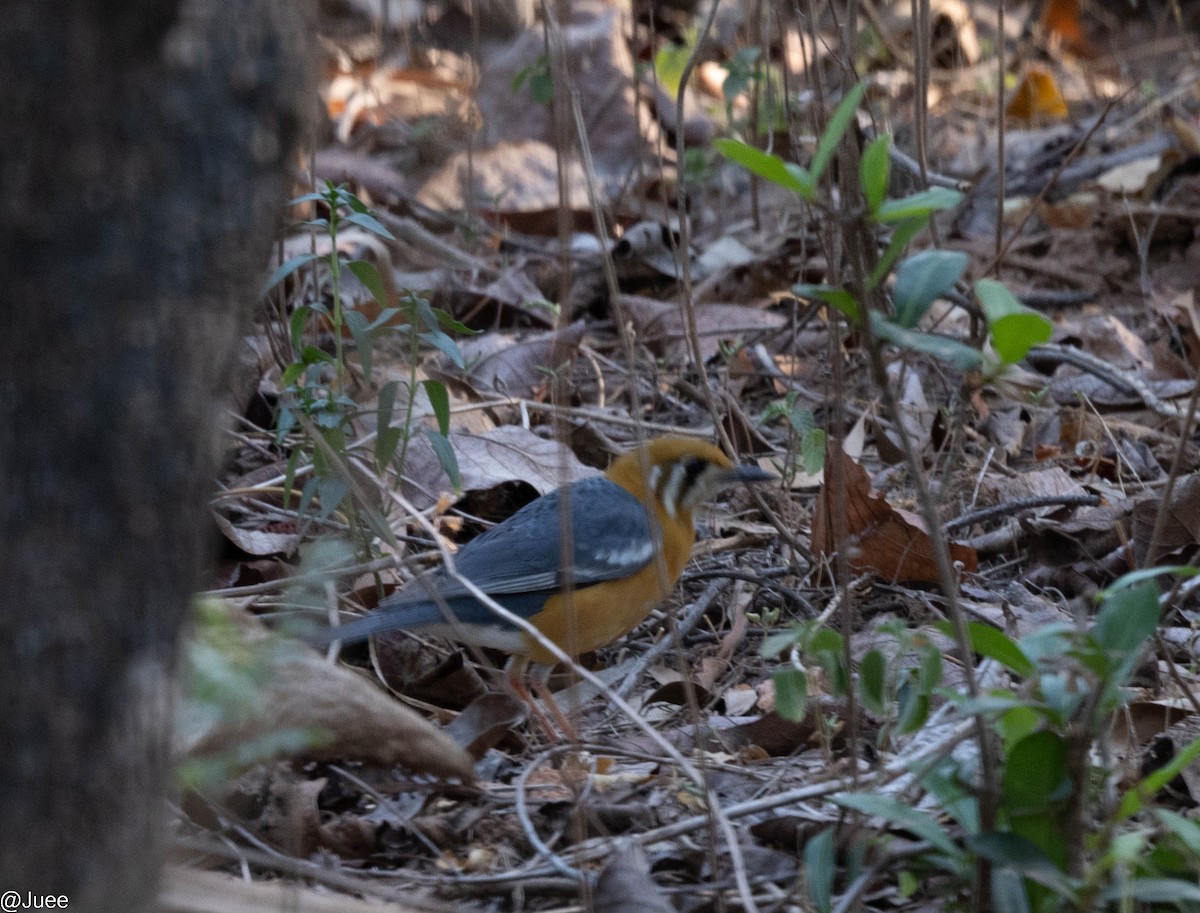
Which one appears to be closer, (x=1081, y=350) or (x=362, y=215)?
(x=362, y=215)

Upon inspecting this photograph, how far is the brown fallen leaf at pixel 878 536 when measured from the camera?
527 cm

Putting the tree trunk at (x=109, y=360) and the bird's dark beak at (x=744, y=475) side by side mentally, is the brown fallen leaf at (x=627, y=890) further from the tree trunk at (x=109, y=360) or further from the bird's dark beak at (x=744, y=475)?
the bird's dark beak at (x=744, y=475)

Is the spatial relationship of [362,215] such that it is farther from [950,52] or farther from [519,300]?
[950,52]

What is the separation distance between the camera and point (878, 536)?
17.5 feet

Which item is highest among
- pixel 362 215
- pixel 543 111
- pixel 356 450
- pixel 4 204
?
pixel 543 111

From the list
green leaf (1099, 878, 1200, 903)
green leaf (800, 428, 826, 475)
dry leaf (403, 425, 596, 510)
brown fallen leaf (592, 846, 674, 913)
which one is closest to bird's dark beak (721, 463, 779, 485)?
green leaf (800, 428, 826, 475)

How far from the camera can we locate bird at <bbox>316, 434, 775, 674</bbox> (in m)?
4.82

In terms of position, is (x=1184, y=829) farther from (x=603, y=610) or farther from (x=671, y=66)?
(x=671, y=66)

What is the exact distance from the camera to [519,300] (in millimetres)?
8289

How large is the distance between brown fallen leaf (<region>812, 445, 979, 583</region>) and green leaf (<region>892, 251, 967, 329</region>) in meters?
2.31

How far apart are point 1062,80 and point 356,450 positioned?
8.66 m

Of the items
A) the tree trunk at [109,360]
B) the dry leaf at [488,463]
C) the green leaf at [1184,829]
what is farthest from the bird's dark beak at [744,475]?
the tree trunk at [109,360]

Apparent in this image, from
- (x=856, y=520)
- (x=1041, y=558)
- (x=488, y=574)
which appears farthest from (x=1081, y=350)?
(x=488, y=574)

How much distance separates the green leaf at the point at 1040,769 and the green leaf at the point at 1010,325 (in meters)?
0.79
